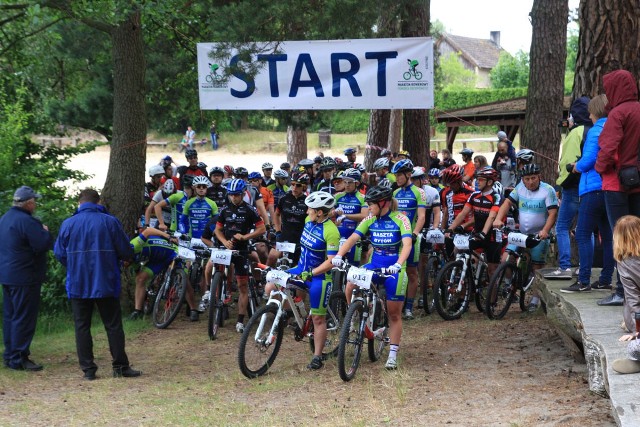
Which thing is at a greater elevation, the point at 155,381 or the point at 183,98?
the point at 183,98

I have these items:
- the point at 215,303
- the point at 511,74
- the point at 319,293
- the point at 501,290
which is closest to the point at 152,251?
the point at 215,303

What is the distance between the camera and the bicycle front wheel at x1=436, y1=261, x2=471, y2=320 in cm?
1166

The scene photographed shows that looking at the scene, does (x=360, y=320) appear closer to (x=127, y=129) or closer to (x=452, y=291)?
(x=452, y=291)

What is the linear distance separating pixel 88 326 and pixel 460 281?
480 centimetres

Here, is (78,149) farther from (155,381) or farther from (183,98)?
(155,381)

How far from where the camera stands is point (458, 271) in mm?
11766

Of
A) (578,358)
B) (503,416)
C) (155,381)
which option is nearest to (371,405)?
(503,416)

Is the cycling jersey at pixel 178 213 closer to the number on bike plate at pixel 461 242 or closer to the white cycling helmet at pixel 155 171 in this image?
the white cycling helmet at pixel 155 171

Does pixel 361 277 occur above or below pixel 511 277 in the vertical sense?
above

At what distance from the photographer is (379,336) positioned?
9.66 m

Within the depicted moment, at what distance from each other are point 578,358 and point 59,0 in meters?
8.28

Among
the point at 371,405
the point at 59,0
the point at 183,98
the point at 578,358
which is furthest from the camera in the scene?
the point at 183,98

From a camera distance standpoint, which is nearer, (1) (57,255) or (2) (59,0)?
(1) (57,255)

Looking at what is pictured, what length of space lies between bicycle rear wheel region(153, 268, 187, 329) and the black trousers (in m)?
2.55
